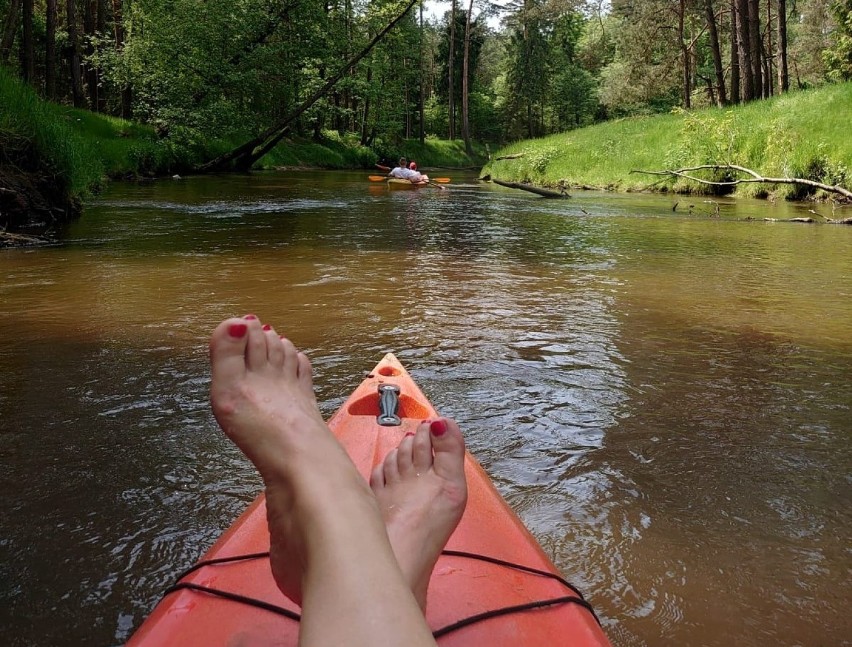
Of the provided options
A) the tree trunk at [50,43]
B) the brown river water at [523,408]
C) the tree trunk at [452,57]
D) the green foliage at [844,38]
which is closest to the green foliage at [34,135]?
the brown river water at [523,408]

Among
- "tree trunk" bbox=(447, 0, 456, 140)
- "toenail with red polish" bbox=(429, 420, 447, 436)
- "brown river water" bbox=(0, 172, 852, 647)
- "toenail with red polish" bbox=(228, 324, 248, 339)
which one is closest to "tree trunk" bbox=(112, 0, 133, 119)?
"tree trunk" bbox=(447, 0, 456, 140)

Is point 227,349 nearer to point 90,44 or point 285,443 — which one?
point 285,443

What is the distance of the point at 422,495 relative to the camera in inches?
62.2

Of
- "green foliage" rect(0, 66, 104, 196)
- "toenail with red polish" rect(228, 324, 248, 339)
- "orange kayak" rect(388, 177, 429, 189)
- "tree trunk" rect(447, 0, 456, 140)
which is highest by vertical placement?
"tree trunk" rect(447, 0, 456, 140)

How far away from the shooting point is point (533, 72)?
4091 cm

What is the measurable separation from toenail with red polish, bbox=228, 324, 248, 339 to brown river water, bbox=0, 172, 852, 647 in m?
0.69

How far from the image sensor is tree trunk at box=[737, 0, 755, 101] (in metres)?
15.6

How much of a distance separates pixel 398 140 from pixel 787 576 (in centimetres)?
3797

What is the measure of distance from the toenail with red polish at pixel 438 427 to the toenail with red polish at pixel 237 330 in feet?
1.62

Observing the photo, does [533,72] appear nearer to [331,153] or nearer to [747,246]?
[331,153]

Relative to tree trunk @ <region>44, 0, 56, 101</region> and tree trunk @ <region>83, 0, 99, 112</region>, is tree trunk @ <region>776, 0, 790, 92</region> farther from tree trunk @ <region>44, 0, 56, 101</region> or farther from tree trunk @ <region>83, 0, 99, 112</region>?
tree trunk @ <region>83, 0, 99, 112</region>

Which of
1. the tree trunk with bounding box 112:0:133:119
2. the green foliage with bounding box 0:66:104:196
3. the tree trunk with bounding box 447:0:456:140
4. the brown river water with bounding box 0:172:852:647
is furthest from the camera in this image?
the tree trunk with bounding box 447:0:456:140

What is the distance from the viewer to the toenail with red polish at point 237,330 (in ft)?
5.35

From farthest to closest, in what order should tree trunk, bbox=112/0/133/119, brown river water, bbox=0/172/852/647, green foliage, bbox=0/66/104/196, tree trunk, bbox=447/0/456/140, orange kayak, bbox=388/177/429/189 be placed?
tree trunk, bbox=447/0/456/140, tree trunk, bbox=112/0/133/119, orange kayak, bbox=388/177/429/189, green foliage, bbox=0/66/104/196, brown river water, bbox=0/172/852/647
